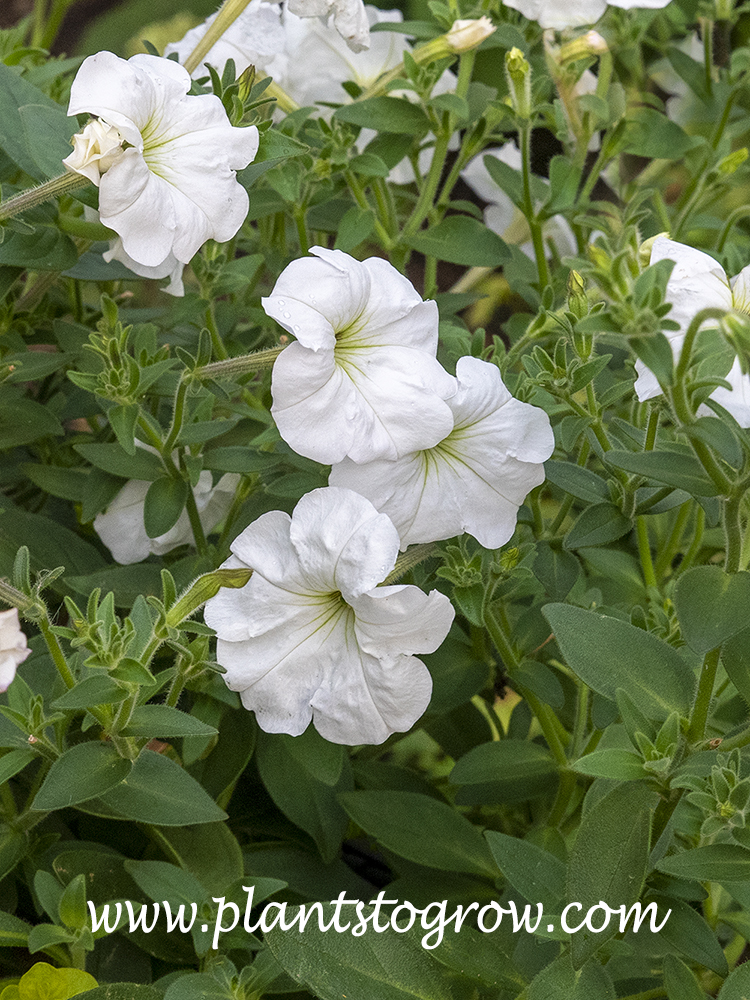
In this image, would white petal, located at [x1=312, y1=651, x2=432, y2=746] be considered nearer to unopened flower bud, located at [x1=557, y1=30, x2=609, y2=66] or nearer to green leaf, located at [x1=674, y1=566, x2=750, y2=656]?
green leaf, located at [x1=674, y1=566, x2=750, y2=656]

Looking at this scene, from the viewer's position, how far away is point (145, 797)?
744mm

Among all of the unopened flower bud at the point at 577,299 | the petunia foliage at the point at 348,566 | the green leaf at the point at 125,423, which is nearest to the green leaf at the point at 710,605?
the petunia foliage at the point at 348,566

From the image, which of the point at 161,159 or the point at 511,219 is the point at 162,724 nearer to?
the point at 161,159

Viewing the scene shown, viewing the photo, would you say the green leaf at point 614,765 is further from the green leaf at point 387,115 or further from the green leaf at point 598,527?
the green leaf at point 387,115

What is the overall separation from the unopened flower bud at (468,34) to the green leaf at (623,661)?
547mm

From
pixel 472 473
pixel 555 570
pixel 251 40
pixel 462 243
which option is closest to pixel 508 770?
pixel 555 570

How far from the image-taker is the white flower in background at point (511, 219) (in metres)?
1.32

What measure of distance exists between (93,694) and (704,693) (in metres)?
0.40

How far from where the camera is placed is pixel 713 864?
685 millimetres

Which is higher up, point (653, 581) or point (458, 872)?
point (653, 581)

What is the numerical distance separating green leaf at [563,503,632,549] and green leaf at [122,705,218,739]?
0.30 metres

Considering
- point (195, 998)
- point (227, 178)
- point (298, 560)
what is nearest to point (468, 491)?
point (298, 560)

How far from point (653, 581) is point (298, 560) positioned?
15.3 inches

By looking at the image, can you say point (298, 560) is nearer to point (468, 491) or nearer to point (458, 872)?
point (468, 491)
